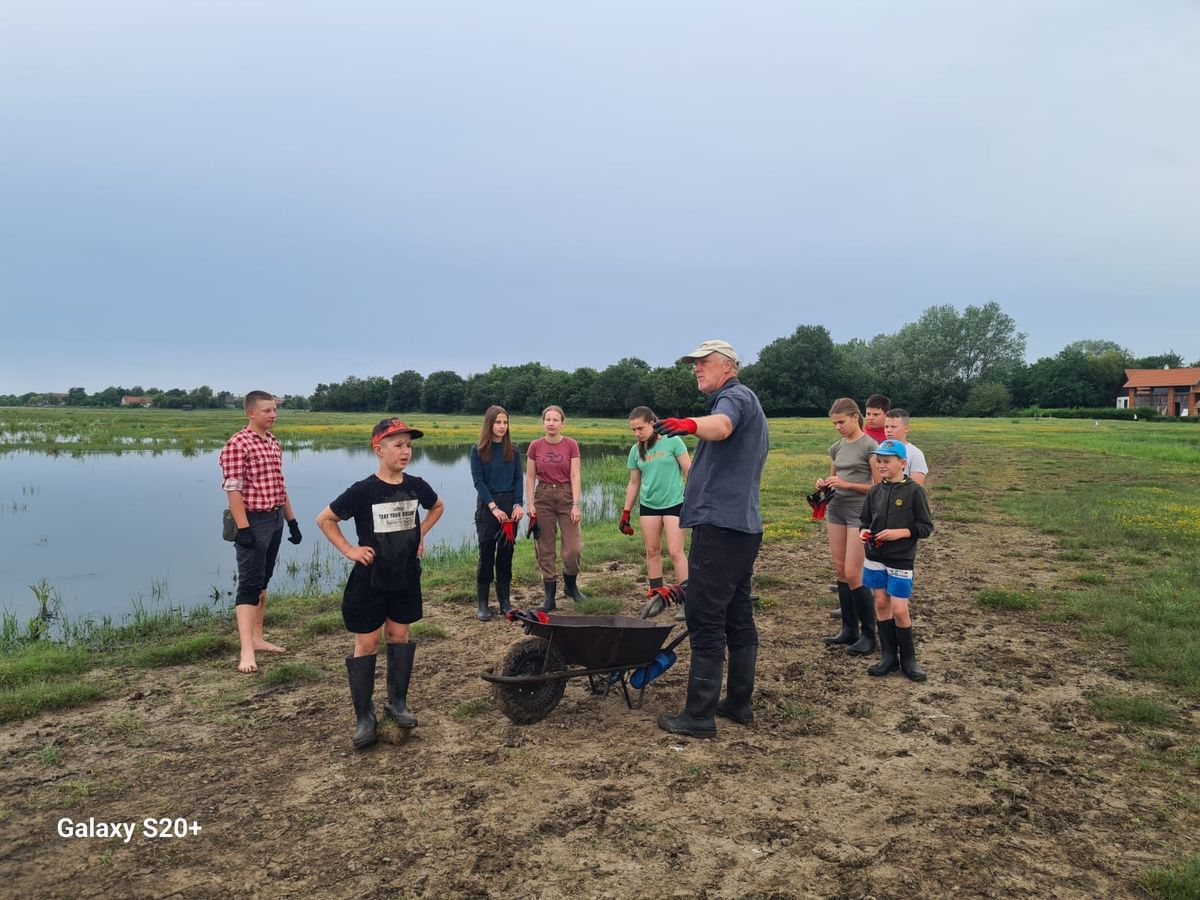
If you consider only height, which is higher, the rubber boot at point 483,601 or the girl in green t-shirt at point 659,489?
the girl in green t-shirt at point 659,489

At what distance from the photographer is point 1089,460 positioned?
24.1 metres

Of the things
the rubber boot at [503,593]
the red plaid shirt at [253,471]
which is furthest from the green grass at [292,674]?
the rubber boot at [503,593]

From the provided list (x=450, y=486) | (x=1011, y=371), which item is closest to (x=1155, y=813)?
(x=450, y=486)

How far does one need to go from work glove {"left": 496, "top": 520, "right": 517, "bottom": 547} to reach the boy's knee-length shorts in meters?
3.32

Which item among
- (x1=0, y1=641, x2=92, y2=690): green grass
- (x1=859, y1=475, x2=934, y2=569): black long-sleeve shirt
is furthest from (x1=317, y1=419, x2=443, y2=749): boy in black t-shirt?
(x1=859, y1=475, x2=934, y2=569): black long-sleeve shirt

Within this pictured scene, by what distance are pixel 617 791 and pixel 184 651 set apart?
14.9 feet

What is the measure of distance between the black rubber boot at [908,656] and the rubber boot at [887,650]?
6 centimetres

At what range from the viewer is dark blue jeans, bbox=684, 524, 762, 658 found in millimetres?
4273

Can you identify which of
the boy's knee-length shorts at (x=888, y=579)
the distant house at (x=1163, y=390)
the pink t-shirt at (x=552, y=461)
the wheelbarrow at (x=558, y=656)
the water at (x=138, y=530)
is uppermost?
the distant house at (x=1163, y=390)

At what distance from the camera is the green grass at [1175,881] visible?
2.83 metres

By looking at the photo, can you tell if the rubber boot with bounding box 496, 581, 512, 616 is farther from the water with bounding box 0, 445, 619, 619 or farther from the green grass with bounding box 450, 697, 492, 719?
the water with bounding box 0, 445, 619, 619

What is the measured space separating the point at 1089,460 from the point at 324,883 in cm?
2794

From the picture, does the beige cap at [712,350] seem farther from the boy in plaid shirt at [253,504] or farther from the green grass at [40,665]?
the green grass at [40,665]

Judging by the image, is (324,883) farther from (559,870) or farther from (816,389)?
(816,389)
